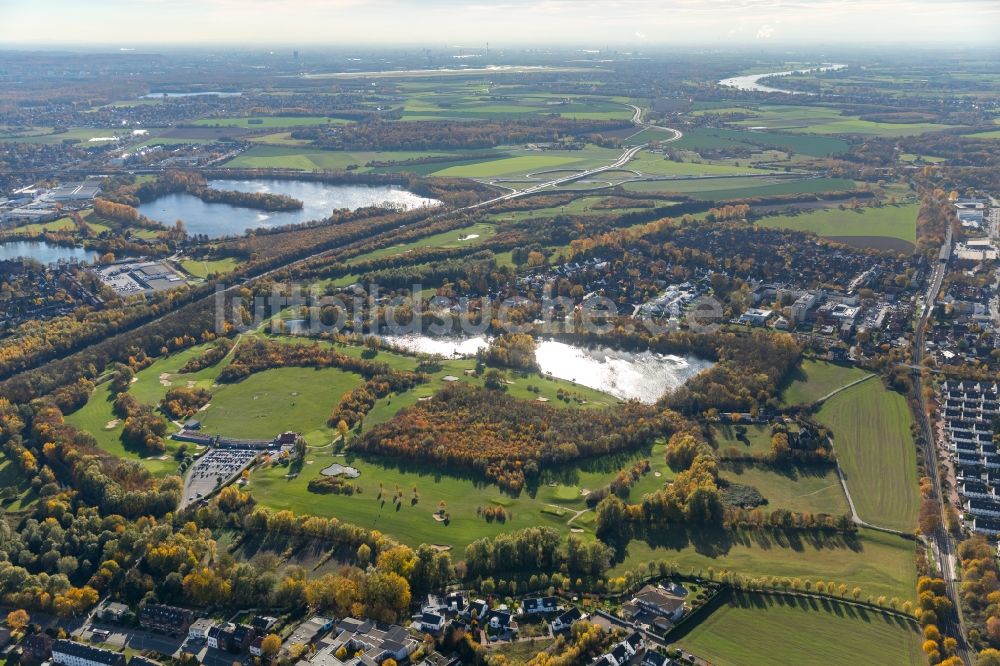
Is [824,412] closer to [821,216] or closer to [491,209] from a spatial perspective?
[821,216]

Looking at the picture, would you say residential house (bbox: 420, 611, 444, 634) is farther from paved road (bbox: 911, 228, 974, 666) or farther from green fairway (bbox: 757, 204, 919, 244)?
green fairway (bbox: 757, 204, 919, 244)

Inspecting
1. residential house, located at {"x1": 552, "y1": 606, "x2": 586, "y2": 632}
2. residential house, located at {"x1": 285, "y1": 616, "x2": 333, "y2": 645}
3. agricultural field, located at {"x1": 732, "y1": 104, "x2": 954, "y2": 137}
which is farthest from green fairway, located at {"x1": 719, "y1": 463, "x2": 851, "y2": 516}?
agricultural field, located at {"x1": 732, "y1": 104, "x2": 954, "y2": 137}

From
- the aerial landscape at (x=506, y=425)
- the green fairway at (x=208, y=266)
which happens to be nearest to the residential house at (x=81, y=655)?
the aerial landscape at (x=506, y=425)

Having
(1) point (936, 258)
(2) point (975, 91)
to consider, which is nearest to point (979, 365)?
(1) point (936, 258)

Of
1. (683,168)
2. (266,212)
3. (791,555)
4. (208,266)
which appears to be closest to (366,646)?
(791,555)

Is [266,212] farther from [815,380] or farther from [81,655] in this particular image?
[81,655]

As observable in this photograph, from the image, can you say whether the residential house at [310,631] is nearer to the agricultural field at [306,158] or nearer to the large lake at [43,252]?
the large lake at [43,252]
